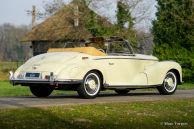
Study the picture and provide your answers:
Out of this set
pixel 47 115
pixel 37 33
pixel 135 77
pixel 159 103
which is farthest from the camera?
pixel 37 33

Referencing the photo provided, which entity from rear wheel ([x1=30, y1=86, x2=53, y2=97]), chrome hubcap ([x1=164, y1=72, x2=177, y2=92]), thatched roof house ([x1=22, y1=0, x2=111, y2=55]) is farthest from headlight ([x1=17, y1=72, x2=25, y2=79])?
thatched roof house ([x1=22, y1=0, x2=111, y2=55])

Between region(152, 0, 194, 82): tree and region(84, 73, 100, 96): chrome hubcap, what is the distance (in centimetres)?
2481

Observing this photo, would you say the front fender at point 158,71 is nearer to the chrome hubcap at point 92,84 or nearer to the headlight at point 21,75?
the chrome hubcap at point 92,84

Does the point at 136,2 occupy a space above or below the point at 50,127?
above

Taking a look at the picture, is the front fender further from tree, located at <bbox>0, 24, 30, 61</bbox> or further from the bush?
tree, located at <bbox>0, 24, 30, 61</bbox>

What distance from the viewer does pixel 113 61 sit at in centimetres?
1380

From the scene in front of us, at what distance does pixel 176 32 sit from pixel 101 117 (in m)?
30.3

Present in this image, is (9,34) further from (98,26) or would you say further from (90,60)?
(90,60)

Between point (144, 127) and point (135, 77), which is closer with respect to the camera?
point (144, 127)

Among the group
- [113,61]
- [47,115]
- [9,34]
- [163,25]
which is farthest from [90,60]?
[9,34]

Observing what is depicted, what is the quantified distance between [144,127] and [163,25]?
31124 mm

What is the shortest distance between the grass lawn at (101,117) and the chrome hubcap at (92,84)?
5.99 ft

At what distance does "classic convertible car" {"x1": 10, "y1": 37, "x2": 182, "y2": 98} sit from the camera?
1271 centimetres

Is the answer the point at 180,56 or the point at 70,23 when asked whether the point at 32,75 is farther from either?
the point at 70,23
